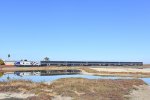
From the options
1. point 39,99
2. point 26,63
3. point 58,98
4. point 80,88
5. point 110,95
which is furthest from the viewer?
point 26,63

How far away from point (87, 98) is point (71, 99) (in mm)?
1816

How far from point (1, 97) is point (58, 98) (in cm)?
546

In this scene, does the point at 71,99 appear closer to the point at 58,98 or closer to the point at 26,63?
the point at 58,98

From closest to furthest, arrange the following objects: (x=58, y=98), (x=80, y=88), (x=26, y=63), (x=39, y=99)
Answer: (x=39, y=99)
(x=58, y=98)
(x=80, y=88)
(x=26, y=63)

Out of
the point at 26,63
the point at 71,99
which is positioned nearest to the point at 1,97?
the point at 71,99

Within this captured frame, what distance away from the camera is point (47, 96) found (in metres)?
34.9

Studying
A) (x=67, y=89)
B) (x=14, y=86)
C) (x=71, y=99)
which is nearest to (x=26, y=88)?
(x=14, y=86)

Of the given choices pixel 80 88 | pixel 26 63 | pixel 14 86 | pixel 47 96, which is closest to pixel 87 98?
pixel 47 96

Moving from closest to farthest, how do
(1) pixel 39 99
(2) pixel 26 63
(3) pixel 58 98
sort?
(1) pixel 39 99, (3) pixel 58 98, (2) pixel 26 63

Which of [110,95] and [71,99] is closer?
[71,99]

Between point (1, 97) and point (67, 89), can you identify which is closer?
point (1, 97)

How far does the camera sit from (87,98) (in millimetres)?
35719

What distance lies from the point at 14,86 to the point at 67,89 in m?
6.01

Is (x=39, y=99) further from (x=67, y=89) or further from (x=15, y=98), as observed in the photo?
(x=67, y=89)
